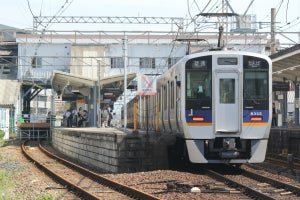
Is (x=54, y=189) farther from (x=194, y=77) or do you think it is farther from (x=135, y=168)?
(x=194, y=77)

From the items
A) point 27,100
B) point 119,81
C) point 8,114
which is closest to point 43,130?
point 8,114

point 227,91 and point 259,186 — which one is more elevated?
point 227,91

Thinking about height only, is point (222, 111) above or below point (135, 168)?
above

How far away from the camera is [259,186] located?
11.8 metres

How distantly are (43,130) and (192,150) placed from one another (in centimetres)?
3017

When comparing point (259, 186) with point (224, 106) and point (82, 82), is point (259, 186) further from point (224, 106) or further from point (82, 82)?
point (82, 82)

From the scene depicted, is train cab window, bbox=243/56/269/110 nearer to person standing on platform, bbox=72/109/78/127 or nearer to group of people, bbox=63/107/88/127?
group of people, bbox=63/107/88/127

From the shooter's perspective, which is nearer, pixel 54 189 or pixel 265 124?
pixel 54 189

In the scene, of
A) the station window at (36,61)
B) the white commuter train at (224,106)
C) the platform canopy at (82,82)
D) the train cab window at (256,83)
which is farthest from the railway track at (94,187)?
the station window at (36,61)

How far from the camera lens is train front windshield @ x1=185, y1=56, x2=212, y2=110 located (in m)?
14.0

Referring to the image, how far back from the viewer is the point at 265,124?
14.1m

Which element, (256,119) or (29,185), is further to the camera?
(256,119)

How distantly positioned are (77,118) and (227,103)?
22.2 meters

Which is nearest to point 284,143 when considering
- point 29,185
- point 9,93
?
point 29,185
